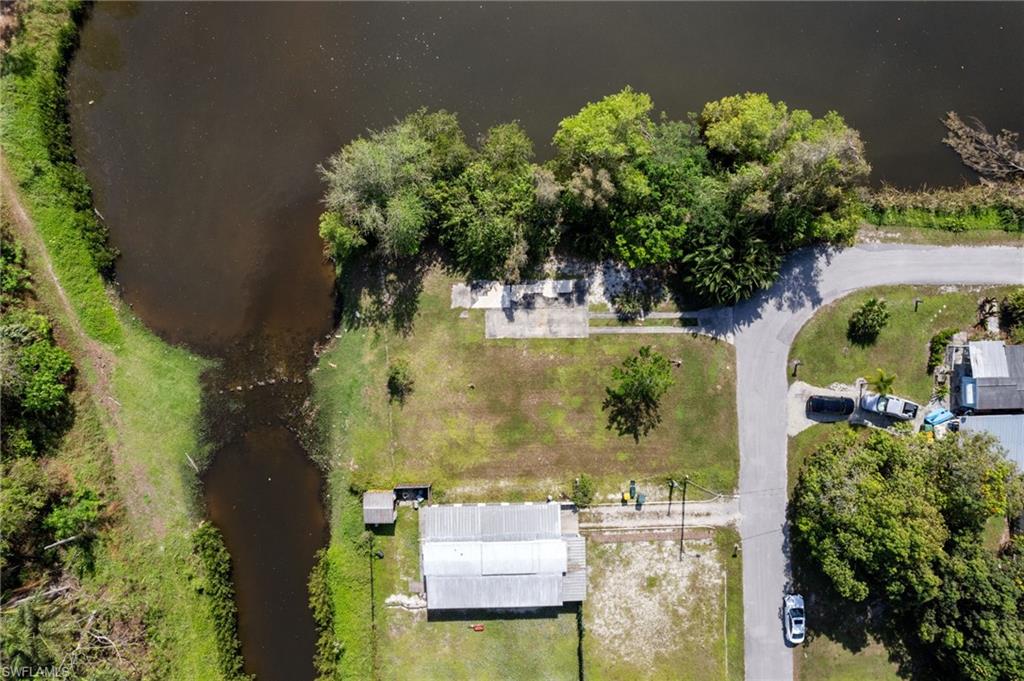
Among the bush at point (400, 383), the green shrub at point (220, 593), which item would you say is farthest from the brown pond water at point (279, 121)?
the bush at point (400, 383)

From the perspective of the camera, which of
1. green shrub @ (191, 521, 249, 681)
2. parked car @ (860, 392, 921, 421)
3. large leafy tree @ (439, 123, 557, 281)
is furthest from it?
green shrub @ (191, 521, 249, 681)

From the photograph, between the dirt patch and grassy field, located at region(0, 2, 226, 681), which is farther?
the dirt patch

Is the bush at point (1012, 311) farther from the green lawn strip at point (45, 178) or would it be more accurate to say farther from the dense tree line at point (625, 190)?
the green lawn strip at point (45, 178)

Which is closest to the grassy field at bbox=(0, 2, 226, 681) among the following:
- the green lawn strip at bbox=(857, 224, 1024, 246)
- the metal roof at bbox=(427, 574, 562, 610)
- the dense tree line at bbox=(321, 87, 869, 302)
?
the metal roof at bbox=(427, 574, 562, 610)

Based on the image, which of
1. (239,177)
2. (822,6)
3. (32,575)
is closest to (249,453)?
(32,575)

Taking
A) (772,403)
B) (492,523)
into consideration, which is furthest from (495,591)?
(772,403)

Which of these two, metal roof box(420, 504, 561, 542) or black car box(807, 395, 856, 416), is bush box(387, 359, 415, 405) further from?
black car box(807, 395, 856, 416)

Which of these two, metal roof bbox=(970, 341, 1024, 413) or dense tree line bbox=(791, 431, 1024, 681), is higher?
metal roof bbox=(970, 341, 1024, 413)
